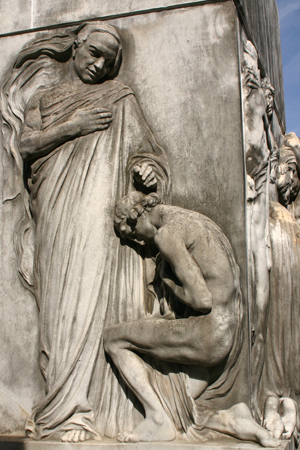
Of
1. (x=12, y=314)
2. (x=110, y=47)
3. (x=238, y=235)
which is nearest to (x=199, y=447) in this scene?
Answer: (x=238, y=235)

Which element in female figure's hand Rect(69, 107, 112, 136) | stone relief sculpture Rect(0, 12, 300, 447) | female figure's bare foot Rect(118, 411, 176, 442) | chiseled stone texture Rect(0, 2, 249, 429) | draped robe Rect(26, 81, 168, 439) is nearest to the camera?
female figure's bare foot Rect(118, 411, 176, 442)

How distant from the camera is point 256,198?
5578 millimetres

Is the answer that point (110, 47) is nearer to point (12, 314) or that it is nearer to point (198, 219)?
point (198, 219)

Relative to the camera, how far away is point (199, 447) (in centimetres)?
453

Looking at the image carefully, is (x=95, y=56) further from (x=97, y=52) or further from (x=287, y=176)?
(x=287, y=176)

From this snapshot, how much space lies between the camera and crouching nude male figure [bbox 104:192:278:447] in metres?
4.69

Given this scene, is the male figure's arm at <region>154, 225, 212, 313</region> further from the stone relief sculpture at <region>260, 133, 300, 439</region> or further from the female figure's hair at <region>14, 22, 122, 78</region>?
the female figure's hair at <region>14, 22, 122, 78</region>

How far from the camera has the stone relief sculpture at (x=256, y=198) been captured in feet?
18.0

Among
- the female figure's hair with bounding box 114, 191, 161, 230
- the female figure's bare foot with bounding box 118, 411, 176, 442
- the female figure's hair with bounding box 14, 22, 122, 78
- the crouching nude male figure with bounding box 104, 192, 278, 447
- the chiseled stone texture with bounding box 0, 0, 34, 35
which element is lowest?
the female figure's bare foot with bounding box 118, 411, 176, 442

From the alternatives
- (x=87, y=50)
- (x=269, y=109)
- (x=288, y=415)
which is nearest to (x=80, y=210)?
(x=87, y=50)

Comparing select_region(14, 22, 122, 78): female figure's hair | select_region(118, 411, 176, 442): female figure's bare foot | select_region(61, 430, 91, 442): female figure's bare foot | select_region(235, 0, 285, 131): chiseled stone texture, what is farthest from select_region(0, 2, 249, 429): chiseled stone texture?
select_region(118, 411, 176, 442): female figure's bare foot

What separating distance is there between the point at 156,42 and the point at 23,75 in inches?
53.5

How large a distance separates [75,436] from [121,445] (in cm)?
41

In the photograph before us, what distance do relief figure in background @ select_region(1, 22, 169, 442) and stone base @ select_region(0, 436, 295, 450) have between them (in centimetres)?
9
